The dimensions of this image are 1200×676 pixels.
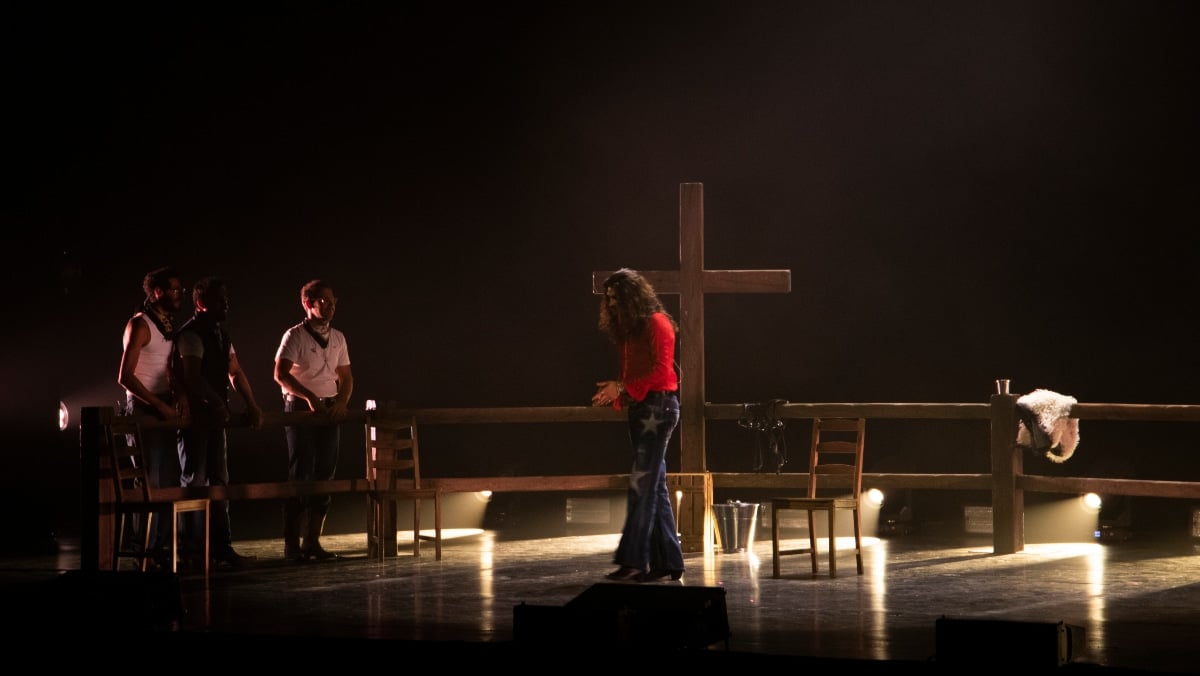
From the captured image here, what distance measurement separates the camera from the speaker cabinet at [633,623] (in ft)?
14.8

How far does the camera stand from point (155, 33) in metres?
11.7

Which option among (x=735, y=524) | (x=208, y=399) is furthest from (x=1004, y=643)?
(x=208, y=399)

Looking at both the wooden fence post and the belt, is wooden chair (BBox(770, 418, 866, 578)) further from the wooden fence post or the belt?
the belt

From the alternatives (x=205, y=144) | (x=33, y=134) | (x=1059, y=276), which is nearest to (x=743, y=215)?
(x=1059, y=276)

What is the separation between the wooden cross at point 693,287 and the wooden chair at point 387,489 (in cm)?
141

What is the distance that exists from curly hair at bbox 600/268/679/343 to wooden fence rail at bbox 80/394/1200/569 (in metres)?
1.60

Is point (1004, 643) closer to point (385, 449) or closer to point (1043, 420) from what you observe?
point (1043, 420)

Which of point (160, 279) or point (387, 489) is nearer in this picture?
point (160, 279)

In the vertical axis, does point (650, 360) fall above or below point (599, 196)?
below

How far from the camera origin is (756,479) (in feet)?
27.8

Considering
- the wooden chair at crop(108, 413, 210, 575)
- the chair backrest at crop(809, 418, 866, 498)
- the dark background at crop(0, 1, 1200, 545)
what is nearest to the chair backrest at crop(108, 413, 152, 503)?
the wooden chair at crop(108, 413, 210, 575)

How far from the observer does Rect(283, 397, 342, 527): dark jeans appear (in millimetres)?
7777

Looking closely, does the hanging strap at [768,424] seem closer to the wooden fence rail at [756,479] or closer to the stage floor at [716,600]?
the wooden fence rail at [756,479]

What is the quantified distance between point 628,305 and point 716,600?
225cm
